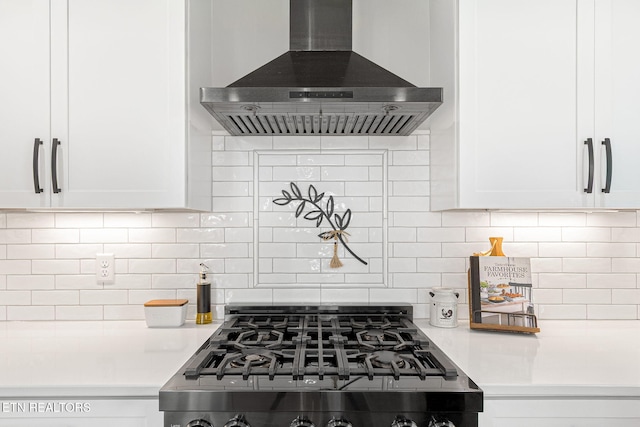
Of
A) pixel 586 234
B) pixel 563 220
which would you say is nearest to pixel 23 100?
pixel 563 220

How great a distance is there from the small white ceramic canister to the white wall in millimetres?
145

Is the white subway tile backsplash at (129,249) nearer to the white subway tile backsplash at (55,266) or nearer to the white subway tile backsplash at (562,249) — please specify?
the white subway tile backsplash at (55,266)

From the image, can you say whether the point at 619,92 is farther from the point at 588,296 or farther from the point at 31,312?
the point at 31,312

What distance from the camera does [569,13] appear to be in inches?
62.9

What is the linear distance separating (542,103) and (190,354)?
1516mm

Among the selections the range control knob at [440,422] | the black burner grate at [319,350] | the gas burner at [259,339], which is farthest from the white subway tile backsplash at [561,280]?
the gas burner at [259,339]

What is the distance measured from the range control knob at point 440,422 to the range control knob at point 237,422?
49 centimetres

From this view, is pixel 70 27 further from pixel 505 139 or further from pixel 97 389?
pixel 505 139

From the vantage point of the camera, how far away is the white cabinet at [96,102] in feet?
5.19

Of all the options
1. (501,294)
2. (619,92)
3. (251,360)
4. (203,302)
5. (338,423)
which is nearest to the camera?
(338,423)

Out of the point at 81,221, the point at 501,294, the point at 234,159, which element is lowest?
the point at 501,294

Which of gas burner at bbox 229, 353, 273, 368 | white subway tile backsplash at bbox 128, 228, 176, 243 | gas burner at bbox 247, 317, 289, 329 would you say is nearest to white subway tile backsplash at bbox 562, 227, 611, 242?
gas burner at bbox 247, 317, 289, 329

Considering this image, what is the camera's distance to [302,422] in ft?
3.83

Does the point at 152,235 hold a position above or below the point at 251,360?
above
